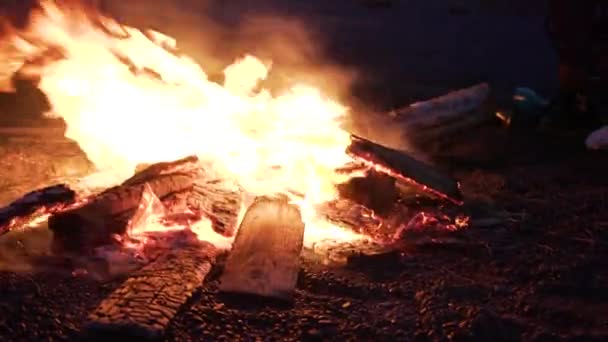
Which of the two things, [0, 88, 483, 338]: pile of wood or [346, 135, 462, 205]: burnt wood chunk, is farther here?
[346, 135, 462, 205]: burnt wood chunk

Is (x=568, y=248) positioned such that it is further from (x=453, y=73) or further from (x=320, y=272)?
(x=453, y=73)

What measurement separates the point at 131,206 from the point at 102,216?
295 millimetres

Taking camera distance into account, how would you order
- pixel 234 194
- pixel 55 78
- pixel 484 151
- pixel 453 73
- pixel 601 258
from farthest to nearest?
pixel 453 73 → pixel 484 151 → pixel 55 78 → pixel 234 194 → pixel 601 258

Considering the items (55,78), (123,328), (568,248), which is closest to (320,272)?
(123,328)

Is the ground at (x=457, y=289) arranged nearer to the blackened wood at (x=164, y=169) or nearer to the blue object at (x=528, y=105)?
the blackened wood at (x=164, y=169)

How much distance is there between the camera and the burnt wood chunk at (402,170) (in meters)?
5.31

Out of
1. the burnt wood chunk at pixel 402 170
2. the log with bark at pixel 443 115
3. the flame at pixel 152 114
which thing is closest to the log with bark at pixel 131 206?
the flame at pixel 152 114

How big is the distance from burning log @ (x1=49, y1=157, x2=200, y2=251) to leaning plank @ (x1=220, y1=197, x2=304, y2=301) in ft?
2.56

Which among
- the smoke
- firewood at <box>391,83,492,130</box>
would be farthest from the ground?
the smoke

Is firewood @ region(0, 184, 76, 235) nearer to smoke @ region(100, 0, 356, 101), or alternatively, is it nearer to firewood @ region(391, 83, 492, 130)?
firewood @ region(391, 83, 492, 130)

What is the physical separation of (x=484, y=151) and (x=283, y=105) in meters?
2.27

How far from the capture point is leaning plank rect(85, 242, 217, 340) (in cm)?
335

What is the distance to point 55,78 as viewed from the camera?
6184mm

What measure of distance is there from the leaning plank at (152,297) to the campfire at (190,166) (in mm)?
33
